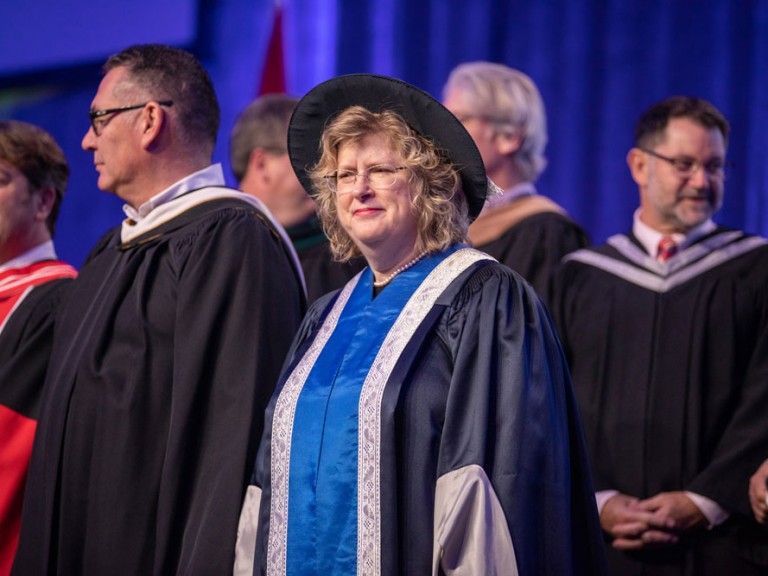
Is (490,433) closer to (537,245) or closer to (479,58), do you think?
(537,245)

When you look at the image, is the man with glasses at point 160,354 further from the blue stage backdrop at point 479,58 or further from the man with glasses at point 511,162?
the blue stage backdrop at point 479,58

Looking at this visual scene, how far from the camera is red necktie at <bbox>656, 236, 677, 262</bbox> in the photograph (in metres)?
3.95

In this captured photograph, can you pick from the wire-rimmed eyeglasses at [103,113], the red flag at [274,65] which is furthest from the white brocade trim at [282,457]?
the red flag at [274,65]

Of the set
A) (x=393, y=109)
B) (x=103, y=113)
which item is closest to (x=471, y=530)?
(x=393, y=109)

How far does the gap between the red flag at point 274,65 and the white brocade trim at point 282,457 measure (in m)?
3.34

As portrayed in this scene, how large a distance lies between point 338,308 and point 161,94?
98cm

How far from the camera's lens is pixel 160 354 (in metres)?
3.08

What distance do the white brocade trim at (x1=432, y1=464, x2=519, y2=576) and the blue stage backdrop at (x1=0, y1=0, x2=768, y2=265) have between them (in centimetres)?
307

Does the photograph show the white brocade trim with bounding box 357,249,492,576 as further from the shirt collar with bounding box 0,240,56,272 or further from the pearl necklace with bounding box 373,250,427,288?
the shirt collar with bounding box 0,240,56,272

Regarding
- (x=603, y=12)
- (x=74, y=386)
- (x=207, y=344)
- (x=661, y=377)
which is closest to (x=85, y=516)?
(x=74, y=386)

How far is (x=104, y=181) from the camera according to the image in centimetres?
345

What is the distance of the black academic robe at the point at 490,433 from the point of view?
94.3 inches

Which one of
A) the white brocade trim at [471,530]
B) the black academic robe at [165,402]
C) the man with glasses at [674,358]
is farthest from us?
the man with glasses at [674,358]

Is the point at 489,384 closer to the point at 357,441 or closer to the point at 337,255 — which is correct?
the point at 357,441
